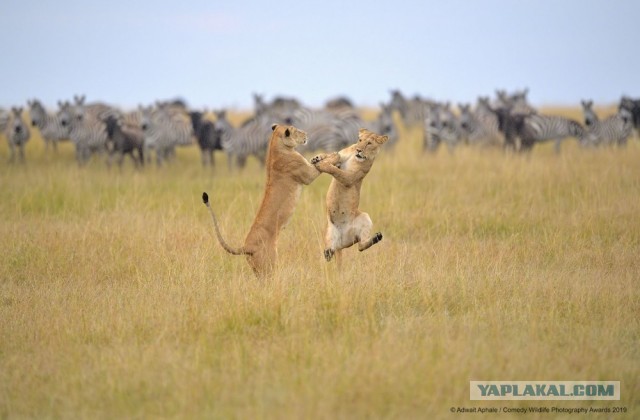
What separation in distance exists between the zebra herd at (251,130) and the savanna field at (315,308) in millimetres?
6849

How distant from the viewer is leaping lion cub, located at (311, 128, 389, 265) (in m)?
8.39

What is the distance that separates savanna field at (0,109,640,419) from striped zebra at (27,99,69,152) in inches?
331

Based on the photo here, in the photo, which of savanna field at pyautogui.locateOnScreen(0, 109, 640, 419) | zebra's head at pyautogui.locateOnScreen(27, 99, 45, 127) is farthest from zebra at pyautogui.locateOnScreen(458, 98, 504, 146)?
zebra's head at pyautogui.locateOnScreen(27, 99, 45, 127)

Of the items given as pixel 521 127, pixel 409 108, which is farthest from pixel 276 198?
pixel 409 108

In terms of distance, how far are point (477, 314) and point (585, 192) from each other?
6087 mm

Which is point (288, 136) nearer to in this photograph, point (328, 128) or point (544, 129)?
point (328, 128)

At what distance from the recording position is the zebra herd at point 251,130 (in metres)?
20.0

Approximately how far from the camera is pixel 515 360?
6.14 m

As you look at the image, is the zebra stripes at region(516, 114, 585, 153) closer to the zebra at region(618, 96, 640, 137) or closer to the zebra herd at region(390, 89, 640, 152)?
the zebra herd at region(390, 89, 640, 152)

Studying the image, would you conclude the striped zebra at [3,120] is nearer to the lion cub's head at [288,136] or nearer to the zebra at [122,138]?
the zebra at [122,138]

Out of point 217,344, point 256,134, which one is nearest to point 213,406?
point 217,344

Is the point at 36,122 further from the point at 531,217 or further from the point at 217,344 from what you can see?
the point at 217,344

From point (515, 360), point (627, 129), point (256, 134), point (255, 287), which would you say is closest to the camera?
point (515, 360)

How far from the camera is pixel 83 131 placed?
20406 mm
